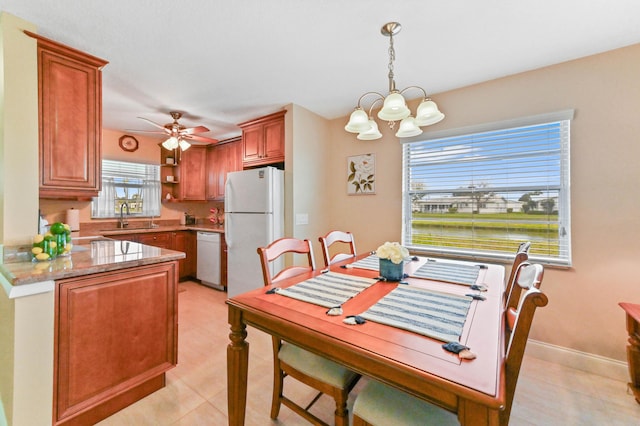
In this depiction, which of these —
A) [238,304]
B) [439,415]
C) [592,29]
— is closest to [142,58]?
[238,304]

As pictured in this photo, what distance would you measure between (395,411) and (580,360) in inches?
85.2

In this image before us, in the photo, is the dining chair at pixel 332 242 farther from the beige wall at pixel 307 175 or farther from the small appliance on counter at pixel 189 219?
the small appliance on counter at pixel 189 219

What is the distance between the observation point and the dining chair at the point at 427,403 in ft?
2.51

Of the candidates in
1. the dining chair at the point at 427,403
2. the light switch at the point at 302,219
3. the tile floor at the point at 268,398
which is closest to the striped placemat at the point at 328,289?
the dining chair at the point at 427,403

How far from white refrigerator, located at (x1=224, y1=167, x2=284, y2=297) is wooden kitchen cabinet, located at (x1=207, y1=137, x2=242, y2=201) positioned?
107 centimetres

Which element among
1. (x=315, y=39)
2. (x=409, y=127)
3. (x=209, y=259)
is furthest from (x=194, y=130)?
(x=409, y=127)

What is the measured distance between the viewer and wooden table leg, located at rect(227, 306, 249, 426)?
1.22 m

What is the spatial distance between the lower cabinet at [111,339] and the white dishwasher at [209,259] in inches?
83.6

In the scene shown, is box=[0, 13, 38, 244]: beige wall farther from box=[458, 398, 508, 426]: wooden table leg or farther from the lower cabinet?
box=[458, 398, 508, 426]: wooden table leg

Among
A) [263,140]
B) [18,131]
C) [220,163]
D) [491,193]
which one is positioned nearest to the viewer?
[18,131]

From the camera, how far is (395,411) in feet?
3.19

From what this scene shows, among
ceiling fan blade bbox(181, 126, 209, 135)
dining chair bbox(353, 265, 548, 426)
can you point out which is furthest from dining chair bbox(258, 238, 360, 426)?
ceiling fan blade bbox(181, 126, 209, 135)

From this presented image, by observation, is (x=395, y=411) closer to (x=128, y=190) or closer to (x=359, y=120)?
(x=359, y=120)

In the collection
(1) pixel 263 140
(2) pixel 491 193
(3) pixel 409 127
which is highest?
(1) pixel 263 140
